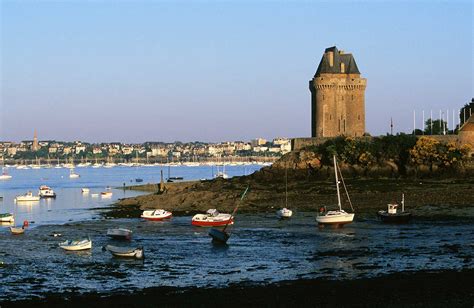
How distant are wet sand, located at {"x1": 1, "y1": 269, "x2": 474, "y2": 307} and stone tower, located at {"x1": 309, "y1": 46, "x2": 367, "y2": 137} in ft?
213

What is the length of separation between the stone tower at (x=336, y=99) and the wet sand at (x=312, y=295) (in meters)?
64.8

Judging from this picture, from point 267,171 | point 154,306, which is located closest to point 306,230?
point 154,306

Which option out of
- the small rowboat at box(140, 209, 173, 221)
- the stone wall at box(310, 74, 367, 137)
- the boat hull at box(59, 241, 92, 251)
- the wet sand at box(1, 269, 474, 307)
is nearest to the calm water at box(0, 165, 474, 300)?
the boat hull at box(59, 241, 92, 251)

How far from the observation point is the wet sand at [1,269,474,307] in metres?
28.1

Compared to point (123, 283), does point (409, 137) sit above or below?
above

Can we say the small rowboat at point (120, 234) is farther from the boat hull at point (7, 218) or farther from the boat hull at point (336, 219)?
the boat hull at point (7, 218)

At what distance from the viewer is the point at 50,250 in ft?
150

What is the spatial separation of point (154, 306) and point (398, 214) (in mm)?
29507

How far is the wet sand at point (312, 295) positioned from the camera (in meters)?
28.1

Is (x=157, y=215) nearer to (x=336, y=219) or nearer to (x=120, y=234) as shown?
(x=120, y=234)

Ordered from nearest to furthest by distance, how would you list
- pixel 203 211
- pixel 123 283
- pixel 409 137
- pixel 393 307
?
pixel 393 307, pixel 123 283, pixel 203 211, pixel 409 137

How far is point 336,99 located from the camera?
320 ft

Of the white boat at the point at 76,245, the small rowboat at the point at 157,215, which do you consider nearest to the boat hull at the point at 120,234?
the white boat at the point at 76,245

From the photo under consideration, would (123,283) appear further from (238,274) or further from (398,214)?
(398,214)
